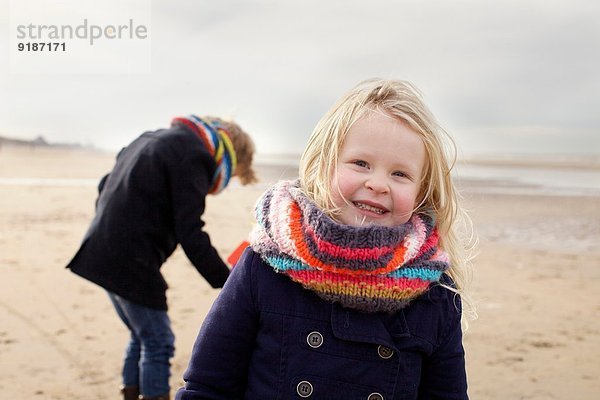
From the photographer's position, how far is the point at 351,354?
1.56 meters

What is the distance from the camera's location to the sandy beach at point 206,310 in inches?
155

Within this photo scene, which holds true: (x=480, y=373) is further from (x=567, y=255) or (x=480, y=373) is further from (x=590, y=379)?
(x=567, y=255)

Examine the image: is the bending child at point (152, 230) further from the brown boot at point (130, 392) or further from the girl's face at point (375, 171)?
the girl's face at point (375, 171)

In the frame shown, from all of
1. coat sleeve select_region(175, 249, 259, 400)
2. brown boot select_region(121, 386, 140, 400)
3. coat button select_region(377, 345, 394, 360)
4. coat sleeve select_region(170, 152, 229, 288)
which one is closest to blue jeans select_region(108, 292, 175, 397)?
brown boot select_region(121, 386, 140, 400)

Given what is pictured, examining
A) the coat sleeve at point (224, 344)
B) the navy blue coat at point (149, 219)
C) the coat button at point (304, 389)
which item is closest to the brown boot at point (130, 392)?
the navy blue coat at point (149, 219)

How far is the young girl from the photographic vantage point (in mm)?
1522

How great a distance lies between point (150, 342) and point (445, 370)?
1791 mm

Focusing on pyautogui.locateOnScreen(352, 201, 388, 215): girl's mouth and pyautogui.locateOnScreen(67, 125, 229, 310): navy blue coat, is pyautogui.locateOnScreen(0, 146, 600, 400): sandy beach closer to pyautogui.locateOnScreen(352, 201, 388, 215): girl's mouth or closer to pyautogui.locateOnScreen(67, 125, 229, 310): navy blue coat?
pyautogui.locateOnScreen(67, 125, 229, 310): navy blue coat

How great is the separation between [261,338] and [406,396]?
0.39 m

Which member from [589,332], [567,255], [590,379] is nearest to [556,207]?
[567,255]

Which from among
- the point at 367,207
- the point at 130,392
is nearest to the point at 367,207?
the point at 367,207

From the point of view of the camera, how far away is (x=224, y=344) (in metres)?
1.58

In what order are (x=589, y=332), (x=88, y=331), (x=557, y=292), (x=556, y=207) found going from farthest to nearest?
(x=556, y=207) < (x=557, y=292) < (x=589, y=332) < (x=88, y=331)

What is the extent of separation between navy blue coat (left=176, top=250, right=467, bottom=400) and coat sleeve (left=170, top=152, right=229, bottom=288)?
1222 mm
